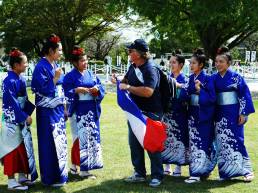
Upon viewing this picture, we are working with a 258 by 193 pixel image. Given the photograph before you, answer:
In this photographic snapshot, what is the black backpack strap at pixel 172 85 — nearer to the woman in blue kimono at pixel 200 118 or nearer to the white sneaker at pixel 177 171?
the woman in blue kimono at pixel 200 118

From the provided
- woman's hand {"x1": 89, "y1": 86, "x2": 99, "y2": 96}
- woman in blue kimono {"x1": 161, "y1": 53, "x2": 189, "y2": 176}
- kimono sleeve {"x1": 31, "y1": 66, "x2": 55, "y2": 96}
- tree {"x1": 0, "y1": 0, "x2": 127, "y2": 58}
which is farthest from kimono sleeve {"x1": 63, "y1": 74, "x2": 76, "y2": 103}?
tree {"x1": 0, "y1": 0, "x2": 127, "y2": 58}

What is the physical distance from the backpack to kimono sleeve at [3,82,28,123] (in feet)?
5.65

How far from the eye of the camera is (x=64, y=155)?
5590mm

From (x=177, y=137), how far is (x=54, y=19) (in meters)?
31.9

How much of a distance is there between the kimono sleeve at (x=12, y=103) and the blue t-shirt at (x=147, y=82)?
1.38m

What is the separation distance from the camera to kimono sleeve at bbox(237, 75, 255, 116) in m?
5.71

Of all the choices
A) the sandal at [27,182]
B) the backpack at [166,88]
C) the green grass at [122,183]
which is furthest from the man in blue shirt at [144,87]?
the sandal at [27,182]

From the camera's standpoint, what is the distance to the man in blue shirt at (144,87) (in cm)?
540

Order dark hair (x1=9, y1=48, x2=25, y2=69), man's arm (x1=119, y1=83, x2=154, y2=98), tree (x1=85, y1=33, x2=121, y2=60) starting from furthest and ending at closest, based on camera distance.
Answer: tree (x1=85, y1=33, x2=121, y2=60)
dark hair (x1=9, y1=48, x2=25, y2=69)
man's arm (x1=119, y1=83, x2=154, y2=98)

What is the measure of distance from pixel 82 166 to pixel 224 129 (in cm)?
196

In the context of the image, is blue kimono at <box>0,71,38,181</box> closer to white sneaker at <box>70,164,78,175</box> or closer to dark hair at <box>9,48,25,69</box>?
dark hair at <box>9,48,25,69</box>

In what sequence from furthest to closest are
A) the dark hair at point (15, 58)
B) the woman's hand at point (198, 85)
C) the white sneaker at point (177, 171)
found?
1. the white sneaker at point (177, 171)
2. the woman's hand at point (198, 85)
3. the dark hair at point (15, 58)

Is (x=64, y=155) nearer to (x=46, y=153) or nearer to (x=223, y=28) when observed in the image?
(x=46, y=153)

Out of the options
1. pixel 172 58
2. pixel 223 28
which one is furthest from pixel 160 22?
pixel 172 58
